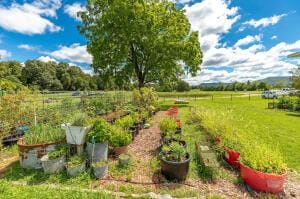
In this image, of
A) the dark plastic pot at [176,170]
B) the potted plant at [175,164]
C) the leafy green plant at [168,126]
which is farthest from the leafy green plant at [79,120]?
the leafy green plant at [168,126]

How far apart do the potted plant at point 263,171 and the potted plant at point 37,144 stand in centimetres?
372

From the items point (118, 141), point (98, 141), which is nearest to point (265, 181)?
point (118, 141)

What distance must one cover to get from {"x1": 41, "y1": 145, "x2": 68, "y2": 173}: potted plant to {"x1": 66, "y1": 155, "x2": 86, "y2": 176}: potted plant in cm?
15

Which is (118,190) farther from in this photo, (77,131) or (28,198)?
(77,131)

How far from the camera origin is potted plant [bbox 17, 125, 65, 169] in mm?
4227

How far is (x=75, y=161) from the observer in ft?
13.1

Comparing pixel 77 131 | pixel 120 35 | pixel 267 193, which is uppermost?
pixel 120 35

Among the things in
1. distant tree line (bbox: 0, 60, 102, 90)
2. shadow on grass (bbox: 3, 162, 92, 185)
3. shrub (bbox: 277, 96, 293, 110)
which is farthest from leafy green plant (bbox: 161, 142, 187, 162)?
distant tree line (bbox: 0, 60, 102, 90)

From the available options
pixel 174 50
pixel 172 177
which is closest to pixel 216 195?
pixel 172 177

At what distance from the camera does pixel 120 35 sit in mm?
15867

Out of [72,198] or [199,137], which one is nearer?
[72,198]

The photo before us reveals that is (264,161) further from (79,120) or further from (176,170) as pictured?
(79,120)

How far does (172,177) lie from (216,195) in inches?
30.5

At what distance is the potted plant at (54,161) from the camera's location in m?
3.94
